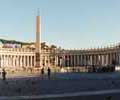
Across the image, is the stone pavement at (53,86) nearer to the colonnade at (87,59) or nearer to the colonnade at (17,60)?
the colonnade at (87,59)

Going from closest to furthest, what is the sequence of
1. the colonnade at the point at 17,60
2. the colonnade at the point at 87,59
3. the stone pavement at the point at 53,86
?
the stone pavement at the point at 53,86, the colonnade at the point at 87,59, the colonnade at the point at 17,60

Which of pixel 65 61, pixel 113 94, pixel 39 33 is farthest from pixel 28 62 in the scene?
pixel 113 94

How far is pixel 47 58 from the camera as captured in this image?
492 ft

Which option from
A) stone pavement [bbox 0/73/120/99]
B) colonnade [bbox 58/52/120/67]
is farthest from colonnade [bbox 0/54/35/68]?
stone pavement [bbox 0/73/120/99]

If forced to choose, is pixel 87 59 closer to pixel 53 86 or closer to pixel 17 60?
pixel 17 60

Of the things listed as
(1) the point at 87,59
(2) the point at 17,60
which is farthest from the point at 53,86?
(2) the point at 17,60

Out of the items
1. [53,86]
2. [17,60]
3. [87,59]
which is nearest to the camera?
[53,86]

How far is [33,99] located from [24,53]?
12538 cm

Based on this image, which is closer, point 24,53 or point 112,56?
point 112,56

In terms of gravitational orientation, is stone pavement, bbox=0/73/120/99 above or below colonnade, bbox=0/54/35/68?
above

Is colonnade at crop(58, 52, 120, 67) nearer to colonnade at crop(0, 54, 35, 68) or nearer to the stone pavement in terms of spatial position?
colonnade at crop(0, 54, 35, 68)

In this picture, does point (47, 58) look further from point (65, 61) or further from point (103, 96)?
point (103, 96)

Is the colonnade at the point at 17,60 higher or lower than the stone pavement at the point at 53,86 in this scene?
lower

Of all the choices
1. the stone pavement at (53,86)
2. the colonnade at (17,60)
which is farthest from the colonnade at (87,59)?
the stone pavement at (53,86)
